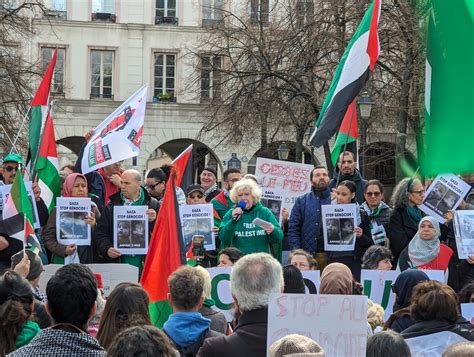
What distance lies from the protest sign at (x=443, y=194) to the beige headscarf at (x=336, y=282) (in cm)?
366

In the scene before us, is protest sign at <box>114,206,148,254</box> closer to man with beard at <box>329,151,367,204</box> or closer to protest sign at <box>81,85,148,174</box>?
protest sign at <box>81,85,148,174</box>

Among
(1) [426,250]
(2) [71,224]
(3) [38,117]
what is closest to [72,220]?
(2) [71,224]

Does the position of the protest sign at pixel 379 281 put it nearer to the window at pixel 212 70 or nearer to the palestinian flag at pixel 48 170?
the palestinian flag at pixel 48 170

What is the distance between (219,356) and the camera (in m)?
4.97

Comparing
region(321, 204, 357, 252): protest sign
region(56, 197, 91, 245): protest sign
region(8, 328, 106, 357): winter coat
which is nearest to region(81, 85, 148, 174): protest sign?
region(56, 197, 91, 245): protest sign

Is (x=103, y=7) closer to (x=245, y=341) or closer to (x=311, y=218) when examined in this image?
(x=311, y=218)

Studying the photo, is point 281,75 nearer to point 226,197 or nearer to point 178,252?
point 226,197

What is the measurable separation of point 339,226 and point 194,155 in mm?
30606

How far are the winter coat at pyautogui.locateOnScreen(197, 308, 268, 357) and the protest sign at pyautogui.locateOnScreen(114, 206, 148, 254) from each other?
4.37m

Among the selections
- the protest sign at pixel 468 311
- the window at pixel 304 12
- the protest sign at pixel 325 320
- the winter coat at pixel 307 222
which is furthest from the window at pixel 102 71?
the protest sign at pixel 325 320

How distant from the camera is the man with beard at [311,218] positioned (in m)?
10.1

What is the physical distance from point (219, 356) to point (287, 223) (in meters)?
5.79

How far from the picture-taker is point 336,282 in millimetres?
6215

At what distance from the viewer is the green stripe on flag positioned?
7.04m
